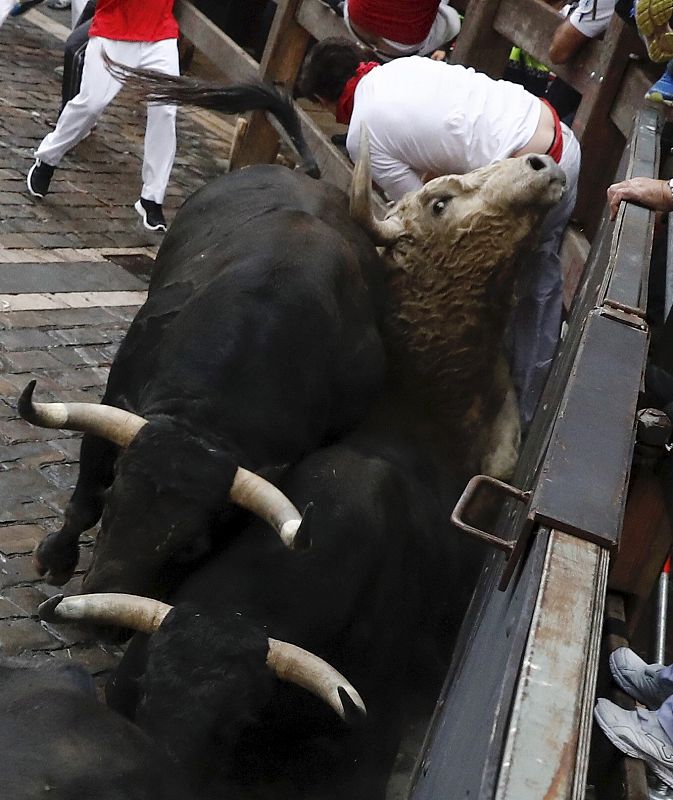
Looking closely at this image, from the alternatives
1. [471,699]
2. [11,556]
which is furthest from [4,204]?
[471,699]

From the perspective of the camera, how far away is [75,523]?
4062mm

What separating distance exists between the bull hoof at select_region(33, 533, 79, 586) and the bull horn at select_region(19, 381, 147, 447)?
2.96 feet

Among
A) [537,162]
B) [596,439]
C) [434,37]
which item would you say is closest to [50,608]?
[596,439]

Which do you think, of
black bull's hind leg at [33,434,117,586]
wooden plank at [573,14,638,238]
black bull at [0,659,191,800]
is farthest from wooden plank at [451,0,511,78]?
black bull at [0,659,191,800]

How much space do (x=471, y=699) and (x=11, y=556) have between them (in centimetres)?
267

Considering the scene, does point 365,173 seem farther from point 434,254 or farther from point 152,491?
point 152,491

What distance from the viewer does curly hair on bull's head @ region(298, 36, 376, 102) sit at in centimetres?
514

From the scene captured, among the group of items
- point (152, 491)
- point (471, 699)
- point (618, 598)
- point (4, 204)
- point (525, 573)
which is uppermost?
point (525, 573)

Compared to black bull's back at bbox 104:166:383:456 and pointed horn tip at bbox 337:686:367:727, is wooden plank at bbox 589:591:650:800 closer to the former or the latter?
pointed horn tip at bbox 337:686:367:727

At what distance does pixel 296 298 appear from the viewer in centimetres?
358

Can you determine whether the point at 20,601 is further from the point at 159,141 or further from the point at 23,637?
the point at 159,141

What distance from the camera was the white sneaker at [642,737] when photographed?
3125 mm

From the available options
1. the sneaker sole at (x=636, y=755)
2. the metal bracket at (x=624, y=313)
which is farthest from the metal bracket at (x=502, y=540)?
the sneaker sole at (x=636, y=755)

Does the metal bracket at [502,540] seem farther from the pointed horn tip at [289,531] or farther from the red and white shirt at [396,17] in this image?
the red and white shirt at [396,17]
